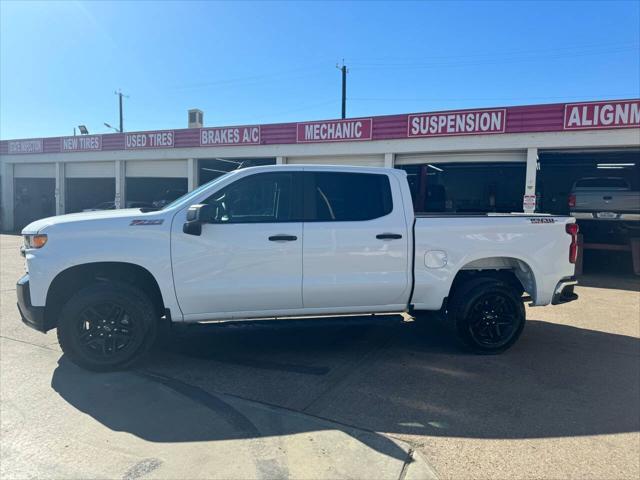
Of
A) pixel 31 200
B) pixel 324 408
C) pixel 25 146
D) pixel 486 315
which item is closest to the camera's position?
pixel 324 408

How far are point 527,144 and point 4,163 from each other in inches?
962

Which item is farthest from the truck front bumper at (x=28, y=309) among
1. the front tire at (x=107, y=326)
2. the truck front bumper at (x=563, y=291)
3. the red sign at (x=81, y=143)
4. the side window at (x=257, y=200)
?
the red sign at (x=81, y=143)

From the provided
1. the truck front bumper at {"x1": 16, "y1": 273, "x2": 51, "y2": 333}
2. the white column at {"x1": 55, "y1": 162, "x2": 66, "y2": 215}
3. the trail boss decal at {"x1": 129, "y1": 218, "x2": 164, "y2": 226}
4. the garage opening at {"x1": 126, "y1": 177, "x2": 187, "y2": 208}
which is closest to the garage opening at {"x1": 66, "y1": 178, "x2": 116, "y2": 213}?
the garage opening at {"x1": 126, "y1": 177, "x2": 187, "y2": 208}

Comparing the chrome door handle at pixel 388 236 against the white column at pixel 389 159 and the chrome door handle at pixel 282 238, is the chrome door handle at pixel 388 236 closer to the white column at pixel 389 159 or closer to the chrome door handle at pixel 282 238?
the chrome door handle at pixel 282 238

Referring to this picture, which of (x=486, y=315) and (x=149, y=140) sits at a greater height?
(x=149, y=140)

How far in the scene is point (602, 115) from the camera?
10.9 meters

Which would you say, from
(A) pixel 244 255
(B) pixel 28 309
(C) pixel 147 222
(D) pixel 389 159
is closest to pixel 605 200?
(D) pixel 389 159

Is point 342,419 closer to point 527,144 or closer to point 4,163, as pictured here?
point 527,144

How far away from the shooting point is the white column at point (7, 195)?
76.7 feet

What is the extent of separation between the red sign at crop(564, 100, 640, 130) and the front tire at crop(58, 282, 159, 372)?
10.9 meters

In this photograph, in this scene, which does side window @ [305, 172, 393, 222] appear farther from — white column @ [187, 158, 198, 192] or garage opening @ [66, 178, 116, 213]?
garage opening @ [66, 178, 116, 213]

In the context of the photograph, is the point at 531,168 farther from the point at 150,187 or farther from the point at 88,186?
the point at 88,186

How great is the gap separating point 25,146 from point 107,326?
882 inches

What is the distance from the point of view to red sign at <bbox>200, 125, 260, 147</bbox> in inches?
627
